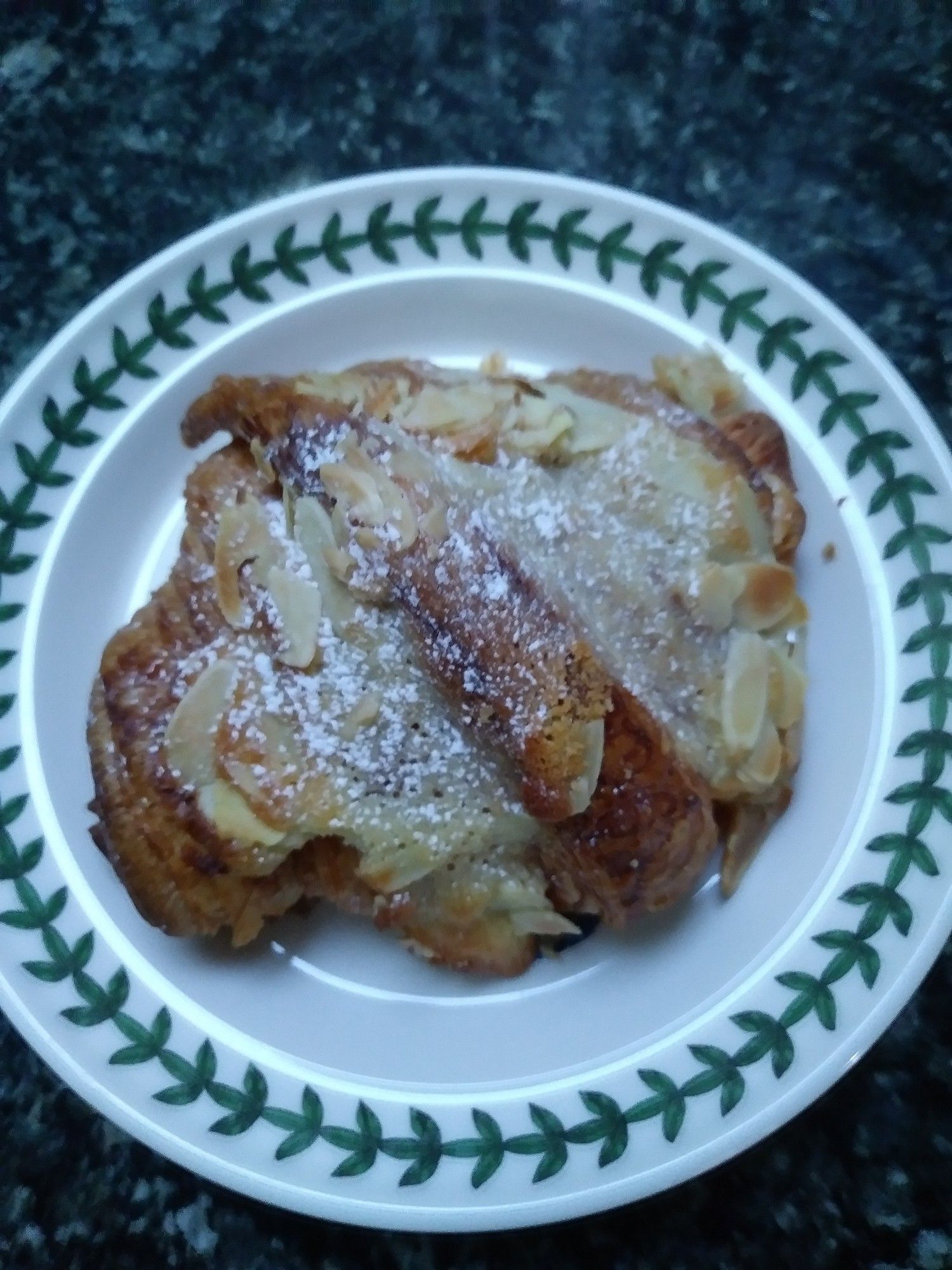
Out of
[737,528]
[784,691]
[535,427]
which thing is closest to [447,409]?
[535,427]

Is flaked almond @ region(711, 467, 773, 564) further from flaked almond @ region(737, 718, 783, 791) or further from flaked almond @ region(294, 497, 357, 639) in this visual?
flaked almond @ region(294, 497, 357, 639)

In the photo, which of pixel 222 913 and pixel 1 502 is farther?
pixel 1 502

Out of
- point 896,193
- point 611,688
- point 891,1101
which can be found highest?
point 896,193

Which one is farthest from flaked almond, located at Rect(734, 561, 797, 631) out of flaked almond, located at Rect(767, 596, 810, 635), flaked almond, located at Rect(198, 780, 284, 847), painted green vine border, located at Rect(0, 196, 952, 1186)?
flaked almond, located at Rect(198, 780, 284, 847)

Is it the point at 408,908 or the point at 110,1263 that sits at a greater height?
the point at 408,908

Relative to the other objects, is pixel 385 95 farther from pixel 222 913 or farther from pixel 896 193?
pixel 222 913

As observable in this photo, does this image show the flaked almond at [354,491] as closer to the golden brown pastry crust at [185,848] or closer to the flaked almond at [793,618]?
the golden brown pastry crust at [185,848]

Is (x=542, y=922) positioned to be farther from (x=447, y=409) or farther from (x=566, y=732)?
(x=447, y=409)

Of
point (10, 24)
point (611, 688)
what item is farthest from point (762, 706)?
point (10, 24)
